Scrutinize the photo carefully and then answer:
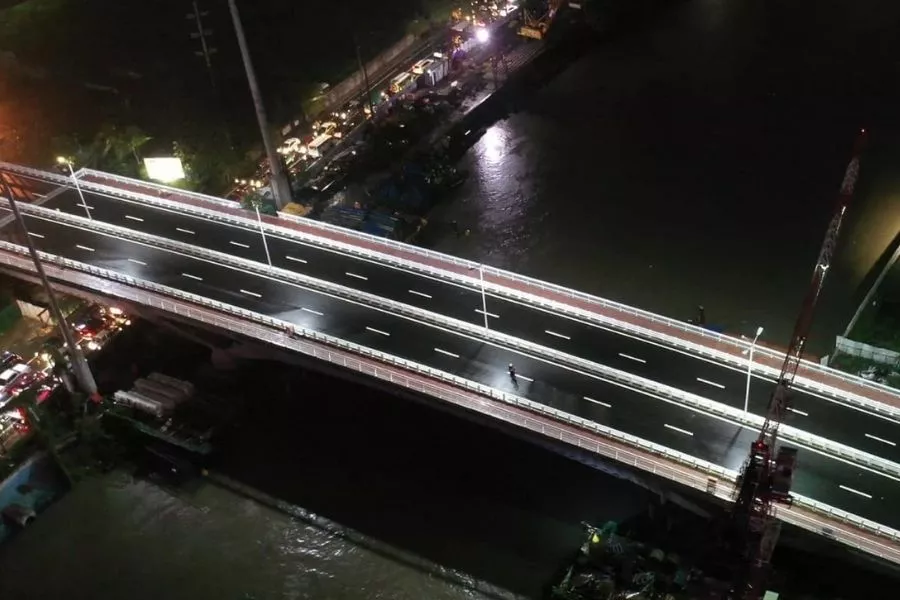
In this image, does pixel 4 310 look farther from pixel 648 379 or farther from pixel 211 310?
pixel 648 379

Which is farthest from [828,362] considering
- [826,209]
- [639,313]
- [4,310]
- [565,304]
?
[4,310]

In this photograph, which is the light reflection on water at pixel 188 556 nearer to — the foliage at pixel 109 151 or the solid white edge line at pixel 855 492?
the solid white edge line at pixel 855 492

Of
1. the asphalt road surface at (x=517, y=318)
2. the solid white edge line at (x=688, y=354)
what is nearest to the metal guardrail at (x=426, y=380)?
the asphalt road surface at (x=517, y=318)

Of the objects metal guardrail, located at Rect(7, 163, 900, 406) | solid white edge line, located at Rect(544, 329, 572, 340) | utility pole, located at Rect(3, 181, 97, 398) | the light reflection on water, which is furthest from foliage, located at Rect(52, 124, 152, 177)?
solid white edge line, located at Rect(544, 329, 572, 340)

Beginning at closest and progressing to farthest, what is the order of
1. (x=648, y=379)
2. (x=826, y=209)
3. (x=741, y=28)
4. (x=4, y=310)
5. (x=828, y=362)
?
(x=648, y=379)
(x=828, y=362)
(x=4, y=310)
(x=826, y=209)
(x=741, y=28)

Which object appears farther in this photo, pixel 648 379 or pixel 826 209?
pixel 826 209

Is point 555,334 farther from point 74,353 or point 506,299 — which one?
point 74,353

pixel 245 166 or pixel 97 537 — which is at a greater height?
pixel 245 166

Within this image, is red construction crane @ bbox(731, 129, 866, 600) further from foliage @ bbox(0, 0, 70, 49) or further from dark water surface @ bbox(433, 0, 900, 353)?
foliage @ bbox(0, 0, 70, 49)
